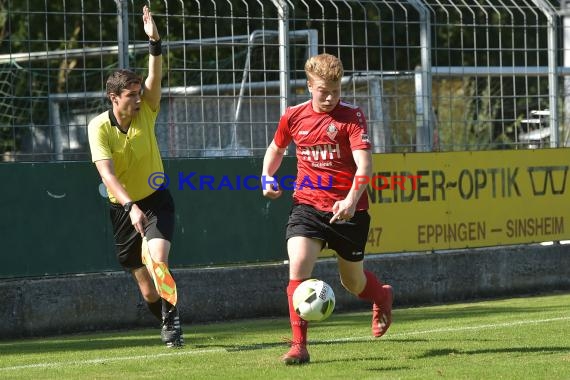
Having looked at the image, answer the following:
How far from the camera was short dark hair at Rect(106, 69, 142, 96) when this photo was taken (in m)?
9.52

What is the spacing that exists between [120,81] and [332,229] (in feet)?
6.56

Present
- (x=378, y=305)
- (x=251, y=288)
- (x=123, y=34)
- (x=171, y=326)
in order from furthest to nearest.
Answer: (x=251, y=288) < (x=123, y=34) < (x=171, y=326) < (x=378, y=305)

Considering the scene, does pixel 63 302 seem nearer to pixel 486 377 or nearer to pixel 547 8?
pixel 486 377

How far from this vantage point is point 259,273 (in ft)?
43.7

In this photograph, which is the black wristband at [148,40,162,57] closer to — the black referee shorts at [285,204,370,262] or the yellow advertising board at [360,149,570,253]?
the black referee shorts at [285,204,370,262]

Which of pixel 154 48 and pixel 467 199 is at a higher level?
pixel 154 48

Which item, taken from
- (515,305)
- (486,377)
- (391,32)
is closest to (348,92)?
(391,32)

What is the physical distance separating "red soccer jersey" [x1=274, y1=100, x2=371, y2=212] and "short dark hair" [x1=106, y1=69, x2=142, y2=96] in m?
1.39

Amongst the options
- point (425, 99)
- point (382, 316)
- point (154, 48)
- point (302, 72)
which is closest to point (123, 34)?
point (302, 72)

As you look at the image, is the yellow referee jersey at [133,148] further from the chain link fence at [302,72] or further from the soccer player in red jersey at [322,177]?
the chain link fence at [302,72]

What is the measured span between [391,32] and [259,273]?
10.6 feet

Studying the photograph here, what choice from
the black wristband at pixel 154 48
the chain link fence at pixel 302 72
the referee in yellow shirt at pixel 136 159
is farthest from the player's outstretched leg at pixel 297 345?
the chain link fence at pixel 302 72

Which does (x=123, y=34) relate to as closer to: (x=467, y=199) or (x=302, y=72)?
(x=302, y=72)

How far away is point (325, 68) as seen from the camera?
846 cm
